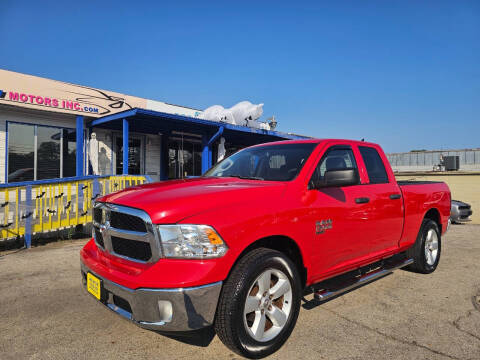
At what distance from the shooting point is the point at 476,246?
669 centimetres

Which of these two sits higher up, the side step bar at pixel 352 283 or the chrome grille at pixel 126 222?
the chrome grille at pixel 126 222

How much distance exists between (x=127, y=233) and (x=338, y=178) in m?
1.86

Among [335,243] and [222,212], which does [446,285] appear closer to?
[335,243]

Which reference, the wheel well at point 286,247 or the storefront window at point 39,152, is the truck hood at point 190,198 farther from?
the storefront window at point 39,152

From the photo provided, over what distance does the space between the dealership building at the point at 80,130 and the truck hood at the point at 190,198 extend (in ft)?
24.7

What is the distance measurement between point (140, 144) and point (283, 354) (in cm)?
1215

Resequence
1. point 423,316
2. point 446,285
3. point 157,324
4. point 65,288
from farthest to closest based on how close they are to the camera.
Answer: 1. point 446,285
2. point 65,288
3. point 423,316
4. point 157,324

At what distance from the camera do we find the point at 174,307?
2.08m

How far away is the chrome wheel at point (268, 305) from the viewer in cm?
239

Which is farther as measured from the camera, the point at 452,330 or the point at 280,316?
the point at 452,330

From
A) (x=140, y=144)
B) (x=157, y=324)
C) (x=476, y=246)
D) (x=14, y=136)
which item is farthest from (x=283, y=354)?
(x=140, y=144)

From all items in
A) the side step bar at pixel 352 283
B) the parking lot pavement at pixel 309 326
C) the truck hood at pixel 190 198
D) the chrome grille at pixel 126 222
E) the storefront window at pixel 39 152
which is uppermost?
the storefront window at pixel 39 152

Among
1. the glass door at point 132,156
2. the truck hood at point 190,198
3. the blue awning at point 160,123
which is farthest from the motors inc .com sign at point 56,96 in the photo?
the truck hood at point 190,198

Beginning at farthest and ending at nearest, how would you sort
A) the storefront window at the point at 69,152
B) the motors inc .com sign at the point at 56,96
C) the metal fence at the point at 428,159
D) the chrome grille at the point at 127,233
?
the metal fence at the point at 428,159 < the storefront window at the point at 69,152 < the motors inc .com sign at the point at 56,96 < the chrome grille at the point at 127,233
